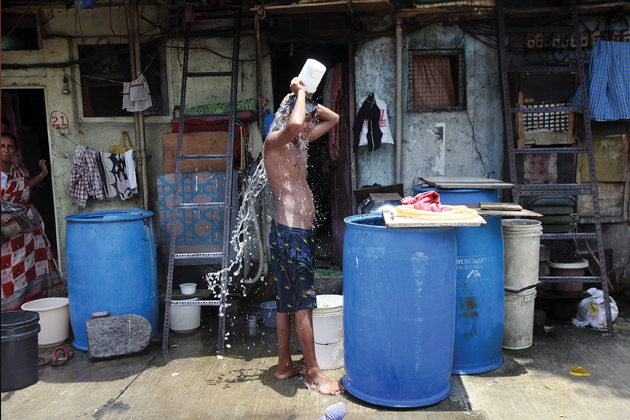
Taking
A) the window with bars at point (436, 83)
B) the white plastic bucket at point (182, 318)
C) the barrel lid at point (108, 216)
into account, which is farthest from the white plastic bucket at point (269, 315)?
the window with bars at point (436, 83)

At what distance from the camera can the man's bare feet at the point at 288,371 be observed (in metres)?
3.55

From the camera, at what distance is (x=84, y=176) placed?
16.8 feet

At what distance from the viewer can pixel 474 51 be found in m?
5.15

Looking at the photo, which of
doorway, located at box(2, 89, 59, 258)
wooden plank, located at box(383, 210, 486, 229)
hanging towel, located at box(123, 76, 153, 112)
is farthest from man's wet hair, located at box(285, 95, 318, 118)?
doorway, located at box(2, 89, 59, 258)

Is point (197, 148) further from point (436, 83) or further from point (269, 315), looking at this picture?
point (436, 83)

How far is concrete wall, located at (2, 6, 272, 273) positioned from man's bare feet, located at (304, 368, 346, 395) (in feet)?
10.2

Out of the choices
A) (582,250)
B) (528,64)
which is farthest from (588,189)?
(528,64)

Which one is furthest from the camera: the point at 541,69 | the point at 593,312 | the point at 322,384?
the point at 541,69

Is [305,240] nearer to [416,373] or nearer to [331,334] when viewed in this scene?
[331,334]

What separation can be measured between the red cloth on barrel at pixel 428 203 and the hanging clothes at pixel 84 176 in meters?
3.44

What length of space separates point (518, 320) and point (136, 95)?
4.26 metres

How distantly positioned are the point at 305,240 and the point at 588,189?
294 centimetres

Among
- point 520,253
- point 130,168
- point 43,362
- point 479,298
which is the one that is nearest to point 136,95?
point 130,168

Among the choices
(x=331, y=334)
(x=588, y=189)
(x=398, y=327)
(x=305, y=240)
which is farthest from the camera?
(x=588, y=189)
